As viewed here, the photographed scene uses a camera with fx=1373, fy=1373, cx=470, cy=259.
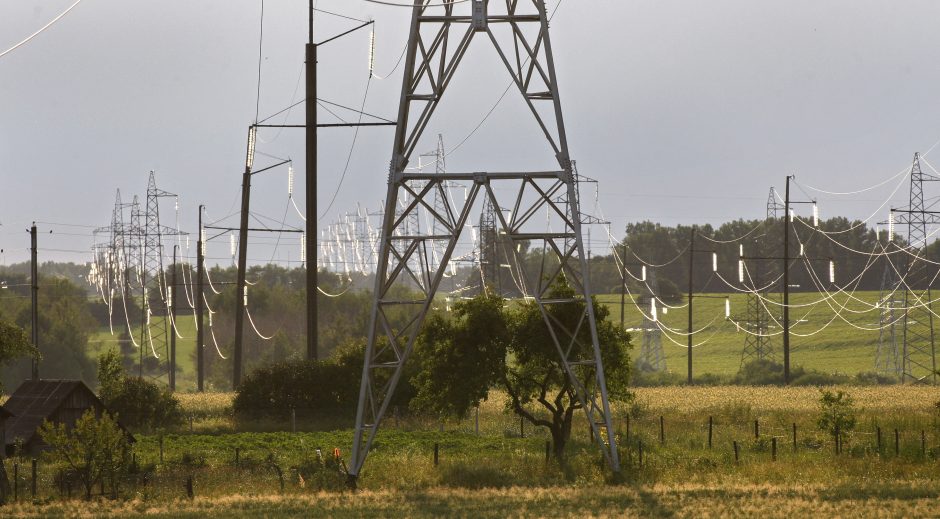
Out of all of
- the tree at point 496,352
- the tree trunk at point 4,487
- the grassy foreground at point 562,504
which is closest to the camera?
the grassy foreground at point 562,504

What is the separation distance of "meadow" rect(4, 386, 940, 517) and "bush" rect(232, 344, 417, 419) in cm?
296

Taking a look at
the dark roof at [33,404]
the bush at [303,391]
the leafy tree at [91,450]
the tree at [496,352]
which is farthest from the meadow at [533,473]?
the dark roof at [33,404]

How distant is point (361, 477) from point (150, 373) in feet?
430

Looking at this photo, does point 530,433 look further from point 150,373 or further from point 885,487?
point 150,373

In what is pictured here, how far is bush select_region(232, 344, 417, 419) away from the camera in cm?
6538

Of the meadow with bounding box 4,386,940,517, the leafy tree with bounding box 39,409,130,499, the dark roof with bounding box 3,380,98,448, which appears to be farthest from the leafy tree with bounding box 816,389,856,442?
the dark roof with bounding box 3,380,98,448

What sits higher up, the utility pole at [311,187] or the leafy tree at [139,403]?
the utility pole at [311,187]

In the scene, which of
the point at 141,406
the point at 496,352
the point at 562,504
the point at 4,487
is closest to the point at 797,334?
the point at 141,406

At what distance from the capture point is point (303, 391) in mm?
65812

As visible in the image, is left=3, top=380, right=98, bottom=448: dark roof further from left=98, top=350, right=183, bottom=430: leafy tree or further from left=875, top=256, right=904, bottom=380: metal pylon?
left=875, top=256, right=904, bottom=380: metal pylon

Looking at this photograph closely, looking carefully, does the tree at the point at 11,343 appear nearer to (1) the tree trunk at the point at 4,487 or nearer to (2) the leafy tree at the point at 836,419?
(1) the tree trunk at the point at 4,487

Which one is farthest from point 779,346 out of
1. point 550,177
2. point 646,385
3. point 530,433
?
point 550,177

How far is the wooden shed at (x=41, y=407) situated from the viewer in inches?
2072

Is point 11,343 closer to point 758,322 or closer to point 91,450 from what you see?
point 91,450
